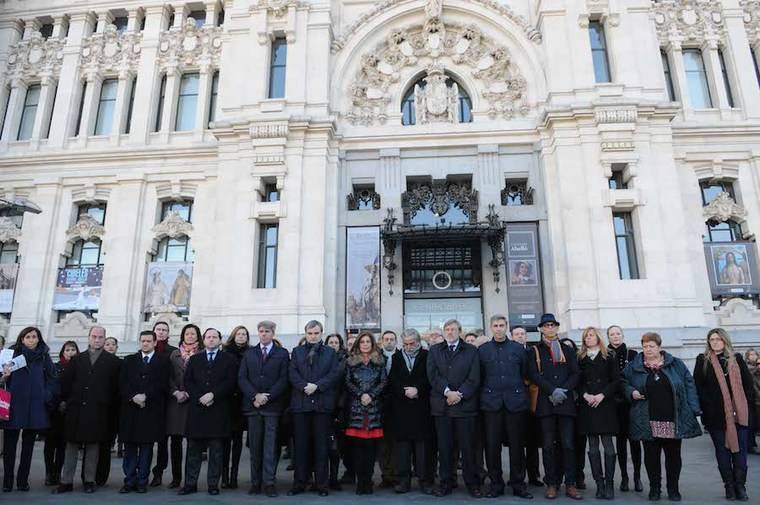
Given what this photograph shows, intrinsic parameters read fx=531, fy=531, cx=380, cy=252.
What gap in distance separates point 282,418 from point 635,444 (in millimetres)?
5292

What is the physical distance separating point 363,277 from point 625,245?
27.9 feet

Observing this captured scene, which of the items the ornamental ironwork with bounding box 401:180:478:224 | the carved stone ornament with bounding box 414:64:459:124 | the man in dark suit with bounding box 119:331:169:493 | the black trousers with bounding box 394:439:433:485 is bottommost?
the black trousers with bounding box 394:439:433:485

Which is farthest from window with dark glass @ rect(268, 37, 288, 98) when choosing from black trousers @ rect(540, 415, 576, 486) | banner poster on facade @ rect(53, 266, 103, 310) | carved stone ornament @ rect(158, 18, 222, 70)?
black trousers @ rect(540, 415, 576, 486)

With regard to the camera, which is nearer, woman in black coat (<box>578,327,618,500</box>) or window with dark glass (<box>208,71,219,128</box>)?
woman in black coat (<box>578,327,618,500</box>)

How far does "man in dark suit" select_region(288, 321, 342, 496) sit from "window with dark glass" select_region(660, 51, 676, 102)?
18127 millimetres

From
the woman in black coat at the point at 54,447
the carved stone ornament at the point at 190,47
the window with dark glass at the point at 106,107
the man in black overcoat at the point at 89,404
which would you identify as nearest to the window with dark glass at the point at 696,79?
the carved stone ornament at the point at 190,47

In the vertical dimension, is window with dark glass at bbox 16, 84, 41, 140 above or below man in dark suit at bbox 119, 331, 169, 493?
above

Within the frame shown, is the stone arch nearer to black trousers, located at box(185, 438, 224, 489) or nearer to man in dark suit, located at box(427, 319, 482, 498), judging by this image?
man in dark suit, located at box(427, 319, 482, 498)

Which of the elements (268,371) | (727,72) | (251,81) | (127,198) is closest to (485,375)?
(268,371)

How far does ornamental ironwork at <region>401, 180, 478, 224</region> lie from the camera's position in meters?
18.2

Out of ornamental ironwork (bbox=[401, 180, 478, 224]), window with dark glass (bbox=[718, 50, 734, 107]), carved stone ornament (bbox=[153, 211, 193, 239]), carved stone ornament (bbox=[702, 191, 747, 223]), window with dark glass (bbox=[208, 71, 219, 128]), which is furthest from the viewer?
window with dark glass (bbox=[208, 71, 219, 128])

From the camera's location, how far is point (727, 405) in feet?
24.0

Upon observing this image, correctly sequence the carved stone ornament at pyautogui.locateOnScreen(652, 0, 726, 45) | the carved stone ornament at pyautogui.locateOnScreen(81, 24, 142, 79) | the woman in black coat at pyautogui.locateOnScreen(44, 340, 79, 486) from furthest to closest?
the carved stone ornament at pyautogui.locateOnScreen(81, 24, 142, 79) < the carved stone ornament at pyautogui.locateOnScreen(652, 0, 726, 45) < the woman in black coat at pyautogui.locateOnScreen(44, 340, 79, 486)

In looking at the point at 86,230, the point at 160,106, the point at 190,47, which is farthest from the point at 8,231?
the point at 190,47
